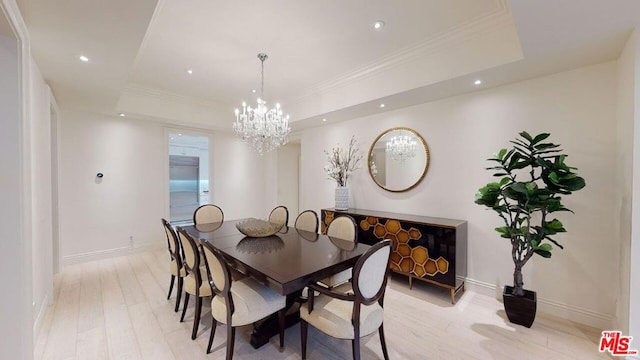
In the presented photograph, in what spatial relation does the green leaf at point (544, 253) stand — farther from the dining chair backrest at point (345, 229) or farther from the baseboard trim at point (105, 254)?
the baseboard trim at point (105, 254)

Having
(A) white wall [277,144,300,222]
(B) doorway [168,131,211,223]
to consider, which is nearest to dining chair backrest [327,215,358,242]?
(A) white wall [277,144,300,222]

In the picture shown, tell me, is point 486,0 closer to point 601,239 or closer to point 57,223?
point 601,239

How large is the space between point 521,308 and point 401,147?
236 cm

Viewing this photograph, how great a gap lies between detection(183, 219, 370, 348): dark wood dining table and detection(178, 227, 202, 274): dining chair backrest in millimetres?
229

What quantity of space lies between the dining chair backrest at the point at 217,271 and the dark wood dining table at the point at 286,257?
18 centimetres

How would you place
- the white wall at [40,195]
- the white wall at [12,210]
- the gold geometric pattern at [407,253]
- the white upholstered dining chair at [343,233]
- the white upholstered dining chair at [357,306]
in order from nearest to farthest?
1. the white wall at [12,210]
2. the white upholstered dining chair at [357,306]
3. the white wall at [40,195]
4. the white upholstered dining chair at [343,233]
5. the gold geometric pattern at [407,253]

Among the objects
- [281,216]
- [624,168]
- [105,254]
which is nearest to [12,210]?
[281,216]

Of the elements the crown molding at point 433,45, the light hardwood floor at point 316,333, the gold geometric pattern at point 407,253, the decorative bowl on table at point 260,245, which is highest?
the crown molding at point 433,45

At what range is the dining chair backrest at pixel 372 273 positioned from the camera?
1.59 meters

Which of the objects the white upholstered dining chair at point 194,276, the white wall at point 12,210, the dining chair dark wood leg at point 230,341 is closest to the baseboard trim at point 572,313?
the dining chair dark wood leg at point 230,341

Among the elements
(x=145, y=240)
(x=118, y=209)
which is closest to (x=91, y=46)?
(x=118, y=209)

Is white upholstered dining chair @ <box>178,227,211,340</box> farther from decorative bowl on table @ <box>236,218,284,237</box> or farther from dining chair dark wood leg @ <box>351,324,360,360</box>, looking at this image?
dining chair dark wood leg @ <box>351,324,360,360</box>

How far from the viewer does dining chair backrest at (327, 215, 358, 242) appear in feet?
8.89

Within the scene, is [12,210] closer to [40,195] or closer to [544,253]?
[40,195]
